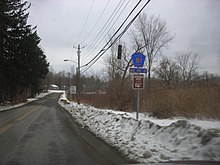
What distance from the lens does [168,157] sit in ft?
25.1

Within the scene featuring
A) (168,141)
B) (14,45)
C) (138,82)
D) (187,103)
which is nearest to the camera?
(168,141)

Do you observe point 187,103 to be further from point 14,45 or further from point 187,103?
point 14,45

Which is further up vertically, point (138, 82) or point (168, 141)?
point (138, 82)

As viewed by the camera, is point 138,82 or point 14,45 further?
point 14,45

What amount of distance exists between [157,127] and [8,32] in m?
35.5

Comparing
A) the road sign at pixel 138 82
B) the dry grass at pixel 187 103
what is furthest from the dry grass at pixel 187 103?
the road sign at pixel 138 82

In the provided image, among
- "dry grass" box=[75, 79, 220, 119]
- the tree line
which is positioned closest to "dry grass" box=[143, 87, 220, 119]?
"dry grass" box=[75, 79, 220, 119]

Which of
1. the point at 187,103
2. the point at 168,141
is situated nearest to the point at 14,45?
the point at 187,103

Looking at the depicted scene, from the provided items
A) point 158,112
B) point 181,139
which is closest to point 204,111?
point 158,112

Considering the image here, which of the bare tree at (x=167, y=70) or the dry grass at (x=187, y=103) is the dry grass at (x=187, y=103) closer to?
the dry grass at (x=187, y=103)

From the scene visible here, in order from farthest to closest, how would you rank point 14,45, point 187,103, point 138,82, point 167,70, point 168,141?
point 167,70, point 14,45, point 187,103, point 138,82, point 168,141

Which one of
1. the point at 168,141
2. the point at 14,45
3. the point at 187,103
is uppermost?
the point at 14,45

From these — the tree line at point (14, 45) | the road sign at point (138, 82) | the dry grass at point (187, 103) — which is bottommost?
the dry grass at point (187, 103)

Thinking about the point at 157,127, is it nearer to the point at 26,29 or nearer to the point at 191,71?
the point at 26,29
